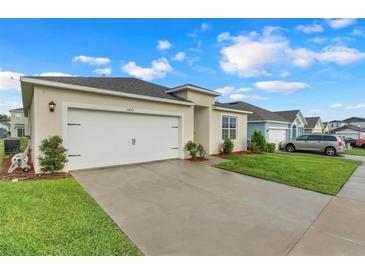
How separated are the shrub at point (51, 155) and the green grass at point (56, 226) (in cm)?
150

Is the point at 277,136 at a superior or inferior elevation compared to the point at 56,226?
superior

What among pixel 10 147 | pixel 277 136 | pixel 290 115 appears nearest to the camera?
pixel 10 147

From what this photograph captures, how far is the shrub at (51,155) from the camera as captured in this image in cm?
581

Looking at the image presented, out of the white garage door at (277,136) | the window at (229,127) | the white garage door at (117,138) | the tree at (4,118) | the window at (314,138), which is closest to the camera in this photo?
the white garage door at (117,138)

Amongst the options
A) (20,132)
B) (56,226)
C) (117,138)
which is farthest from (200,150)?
(20,132)

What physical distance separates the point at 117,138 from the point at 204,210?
529 cm

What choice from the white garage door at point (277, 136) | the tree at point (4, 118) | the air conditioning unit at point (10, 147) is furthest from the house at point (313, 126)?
the tree at point (4, 118)

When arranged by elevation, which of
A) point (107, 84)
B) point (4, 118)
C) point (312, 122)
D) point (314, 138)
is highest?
point (4, 118)

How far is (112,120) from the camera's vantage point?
7.55 m

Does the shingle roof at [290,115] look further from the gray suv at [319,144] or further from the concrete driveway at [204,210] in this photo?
the concrete driveway at [204,210]

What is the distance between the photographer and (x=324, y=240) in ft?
9.01

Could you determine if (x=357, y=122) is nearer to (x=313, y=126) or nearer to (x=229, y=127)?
Answer: (x=313, y=126)

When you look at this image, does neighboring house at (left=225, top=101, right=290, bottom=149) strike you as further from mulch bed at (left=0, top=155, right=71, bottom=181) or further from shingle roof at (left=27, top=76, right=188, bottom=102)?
mulch bed at (left=0, top=155, right=71, bottom=181)

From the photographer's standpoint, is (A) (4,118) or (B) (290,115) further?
(A) (4,118)
